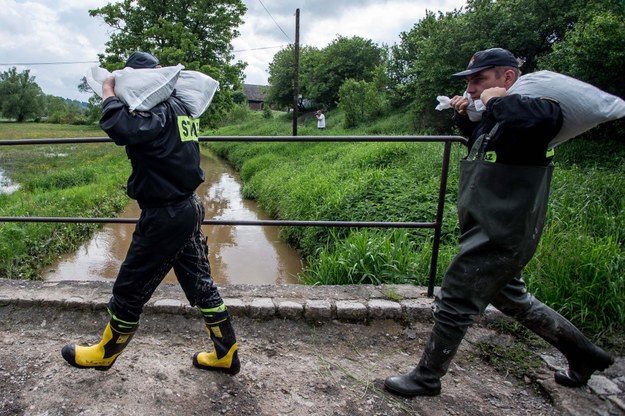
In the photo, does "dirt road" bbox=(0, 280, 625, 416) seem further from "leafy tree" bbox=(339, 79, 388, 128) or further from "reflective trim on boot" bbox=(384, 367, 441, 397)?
"leafy tree" bbox=(339, 79, 388, 128)

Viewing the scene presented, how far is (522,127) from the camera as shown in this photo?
4.74 ft

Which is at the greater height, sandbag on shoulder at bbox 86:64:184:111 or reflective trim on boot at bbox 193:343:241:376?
sandbag on shoulder at bbox 86:64:184:111

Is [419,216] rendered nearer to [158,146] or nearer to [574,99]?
[574,99]

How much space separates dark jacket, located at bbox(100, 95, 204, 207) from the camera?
1.53m

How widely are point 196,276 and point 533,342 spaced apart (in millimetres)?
1816

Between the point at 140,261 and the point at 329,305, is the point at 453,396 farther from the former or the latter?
the point at 140,261

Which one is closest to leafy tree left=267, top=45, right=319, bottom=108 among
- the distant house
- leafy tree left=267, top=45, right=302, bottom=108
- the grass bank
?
leafy tree left=267, top=45, right=302, bottom=108

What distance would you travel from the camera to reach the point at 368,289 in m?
2.81

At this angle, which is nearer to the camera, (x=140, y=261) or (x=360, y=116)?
(x=140, y=261)

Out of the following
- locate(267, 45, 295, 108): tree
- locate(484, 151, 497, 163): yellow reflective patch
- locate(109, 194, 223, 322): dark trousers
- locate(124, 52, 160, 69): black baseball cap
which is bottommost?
locate(109, 194, 223, 322): dark trousers

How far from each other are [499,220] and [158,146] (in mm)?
1325

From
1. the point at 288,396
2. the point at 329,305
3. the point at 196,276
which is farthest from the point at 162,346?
A: the point at 329,305

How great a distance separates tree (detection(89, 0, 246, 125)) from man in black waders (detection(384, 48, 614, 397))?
59.7 ft

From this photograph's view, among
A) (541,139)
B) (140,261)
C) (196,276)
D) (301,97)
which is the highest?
(301,97)
